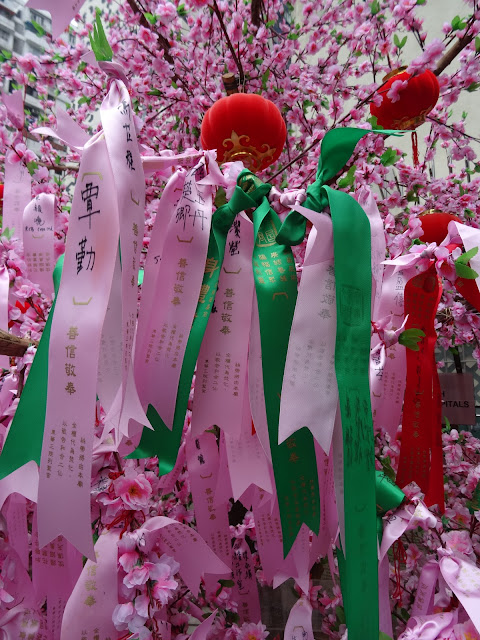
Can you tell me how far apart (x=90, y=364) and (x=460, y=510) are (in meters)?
1.59

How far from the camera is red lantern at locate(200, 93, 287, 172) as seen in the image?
1112 millimetres

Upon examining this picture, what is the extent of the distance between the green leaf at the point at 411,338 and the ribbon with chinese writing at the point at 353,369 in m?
0.26

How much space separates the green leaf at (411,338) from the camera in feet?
2.94

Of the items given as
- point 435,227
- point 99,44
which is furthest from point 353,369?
point 435,227

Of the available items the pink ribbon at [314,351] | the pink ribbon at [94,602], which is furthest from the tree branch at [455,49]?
the pink ribbon at [94,602]

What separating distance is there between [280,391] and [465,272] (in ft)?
1.53

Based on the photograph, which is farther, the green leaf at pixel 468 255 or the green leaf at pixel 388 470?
the green leaf at pixel 388 470

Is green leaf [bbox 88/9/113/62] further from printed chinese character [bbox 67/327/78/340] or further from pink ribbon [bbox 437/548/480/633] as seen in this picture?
pink ribbon [bbox 437/548/480/633]

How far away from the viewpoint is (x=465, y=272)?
2.83 ft

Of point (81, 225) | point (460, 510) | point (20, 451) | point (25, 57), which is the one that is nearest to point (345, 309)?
point (81, 225)

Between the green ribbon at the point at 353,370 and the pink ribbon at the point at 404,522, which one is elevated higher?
the green ribbon at the point at 353,370

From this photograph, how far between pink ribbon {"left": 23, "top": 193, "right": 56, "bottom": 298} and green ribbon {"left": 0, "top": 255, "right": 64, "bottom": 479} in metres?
0.35

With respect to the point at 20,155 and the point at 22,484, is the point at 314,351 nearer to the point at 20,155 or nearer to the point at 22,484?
the point at 22,484

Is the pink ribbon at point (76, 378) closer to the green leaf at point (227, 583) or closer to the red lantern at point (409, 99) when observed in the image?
the green leaf at point (227, 583)
